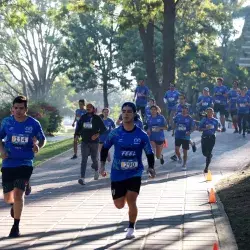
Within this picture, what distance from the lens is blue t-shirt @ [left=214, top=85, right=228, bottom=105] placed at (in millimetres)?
26191

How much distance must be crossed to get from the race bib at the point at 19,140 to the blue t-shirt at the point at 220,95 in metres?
17.5

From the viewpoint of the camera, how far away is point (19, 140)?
948 centimetres

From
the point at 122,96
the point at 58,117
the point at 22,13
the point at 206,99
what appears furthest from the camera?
the point at 122,96

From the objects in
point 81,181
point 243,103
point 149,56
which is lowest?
point 81,181

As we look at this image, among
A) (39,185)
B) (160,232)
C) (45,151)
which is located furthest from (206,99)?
(160,232)

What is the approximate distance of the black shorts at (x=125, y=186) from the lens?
9328 millimetres

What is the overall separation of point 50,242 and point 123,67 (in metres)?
43.8

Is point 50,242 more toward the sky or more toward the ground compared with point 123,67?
more toward the ground

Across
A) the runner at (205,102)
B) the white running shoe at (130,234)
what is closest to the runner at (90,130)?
the white running shoe at (130,234)

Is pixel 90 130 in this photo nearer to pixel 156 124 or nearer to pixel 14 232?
pixel 156 124

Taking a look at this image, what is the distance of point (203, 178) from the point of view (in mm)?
16234

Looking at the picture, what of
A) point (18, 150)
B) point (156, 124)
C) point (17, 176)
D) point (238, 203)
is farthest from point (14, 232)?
point (156, 124)

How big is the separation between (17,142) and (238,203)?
4081 mm

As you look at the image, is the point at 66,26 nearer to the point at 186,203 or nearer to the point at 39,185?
the point at 39,185
